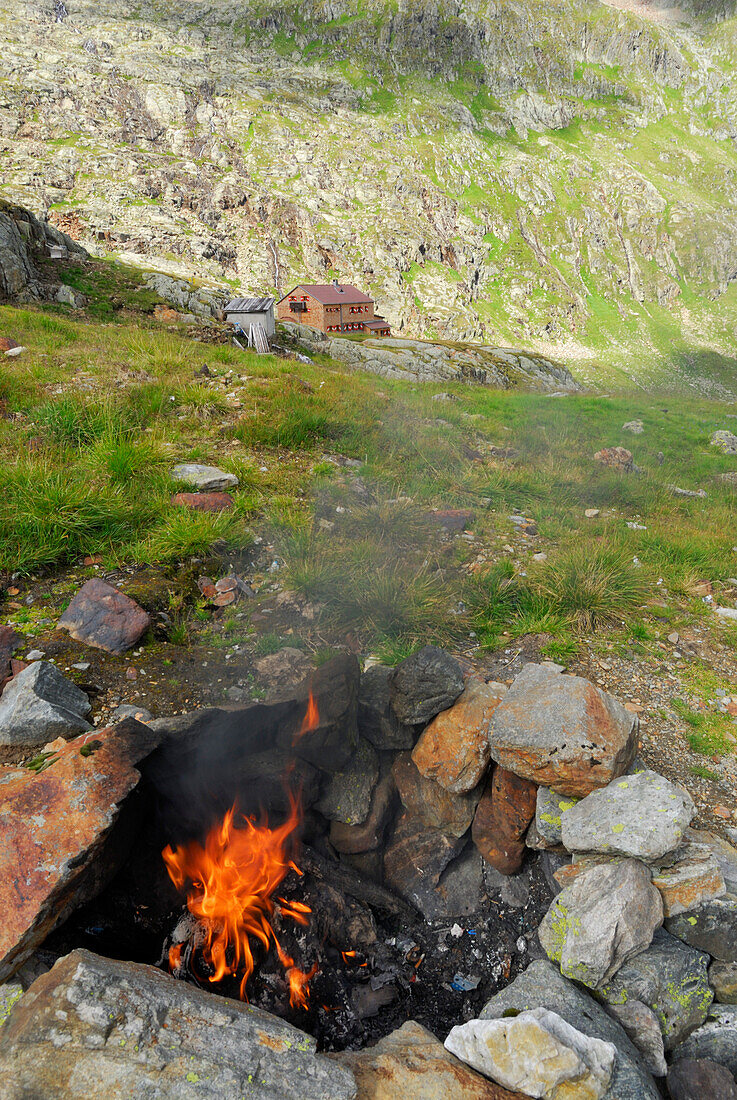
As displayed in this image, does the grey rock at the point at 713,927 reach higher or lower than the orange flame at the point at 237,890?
higher

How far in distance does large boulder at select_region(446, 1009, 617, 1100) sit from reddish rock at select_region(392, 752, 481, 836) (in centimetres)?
141

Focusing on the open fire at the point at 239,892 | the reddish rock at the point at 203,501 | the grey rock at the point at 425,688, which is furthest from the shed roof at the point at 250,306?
the open fire at the point at 239,892

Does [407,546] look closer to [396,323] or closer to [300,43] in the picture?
[396,323]

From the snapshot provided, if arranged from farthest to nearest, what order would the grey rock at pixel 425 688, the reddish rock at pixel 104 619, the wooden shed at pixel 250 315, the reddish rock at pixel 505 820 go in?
the wooden shed at pixel 250 315 → the reddish rock at pixel 104 619 → the grey rock at pixel 425 688 → the reddish rock at pixel 505 820

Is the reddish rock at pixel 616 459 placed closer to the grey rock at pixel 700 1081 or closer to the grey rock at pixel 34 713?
the grey rock at pixel 700 1081

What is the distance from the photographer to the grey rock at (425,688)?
3.71 metres

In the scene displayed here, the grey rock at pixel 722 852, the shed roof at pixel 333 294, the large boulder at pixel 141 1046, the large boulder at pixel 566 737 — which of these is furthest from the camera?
the shed roof at pixel 333 294

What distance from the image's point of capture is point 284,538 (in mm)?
5977

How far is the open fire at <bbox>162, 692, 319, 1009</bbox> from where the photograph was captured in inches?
111

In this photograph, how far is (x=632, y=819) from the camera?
275 centimetres

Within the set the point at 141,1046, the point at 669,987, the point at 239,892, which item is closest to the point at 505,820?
the point at 669,987

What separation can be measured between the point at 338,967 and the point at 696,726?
3.31 m

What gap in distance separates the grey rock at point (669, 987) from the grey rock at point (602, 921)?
0.18 ft

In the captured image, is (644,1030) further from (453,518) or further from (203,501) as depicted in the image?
(203,501)
